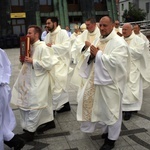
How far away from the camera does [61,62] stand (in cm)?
601

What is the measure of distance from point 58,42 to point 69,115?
1532mm

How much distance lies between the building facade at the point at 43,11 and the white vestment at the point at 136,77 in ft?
85.0

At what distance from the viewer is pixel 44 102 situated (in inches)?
179

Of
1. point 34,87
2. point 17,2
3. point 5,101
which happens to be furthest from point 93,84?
point 17,2

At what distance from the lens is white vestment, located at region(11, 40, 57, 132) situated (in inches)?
175

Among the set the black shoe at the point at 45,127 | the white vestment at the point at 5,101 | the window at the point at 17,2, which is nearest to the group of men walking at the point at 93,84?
the black shoe at the point at 45,127

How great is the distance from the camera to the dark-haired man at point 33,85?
14.6 ft

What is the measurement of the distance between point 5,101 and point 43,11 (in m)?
30.1

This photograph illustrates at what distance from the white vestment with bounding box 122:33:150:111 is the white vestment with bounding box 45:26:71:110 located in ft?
4.11

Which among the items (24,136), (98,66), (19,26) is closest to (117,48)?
(98,66)

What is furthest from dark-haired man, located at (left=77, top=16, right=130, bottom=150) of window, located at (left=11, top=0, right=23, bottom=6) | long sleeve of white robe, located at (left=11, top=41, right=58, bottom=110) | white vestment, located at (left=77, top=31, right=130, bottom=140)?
window, located at (left=11, top=0, right=23, bottom=6)

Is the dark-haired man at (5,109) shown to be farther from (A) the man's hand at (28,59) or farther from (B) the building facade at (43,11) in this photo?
(B) the building facade at (43,11)

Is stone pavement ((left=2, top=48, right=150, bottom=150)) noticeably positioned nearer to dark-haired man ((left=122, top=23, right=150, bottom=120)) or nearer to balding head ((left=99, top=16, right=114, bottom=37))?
dark-haired man ((left=122, top=23, right=150, bottom=120))

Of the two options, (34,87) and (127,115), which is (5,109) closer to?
(34,87)
